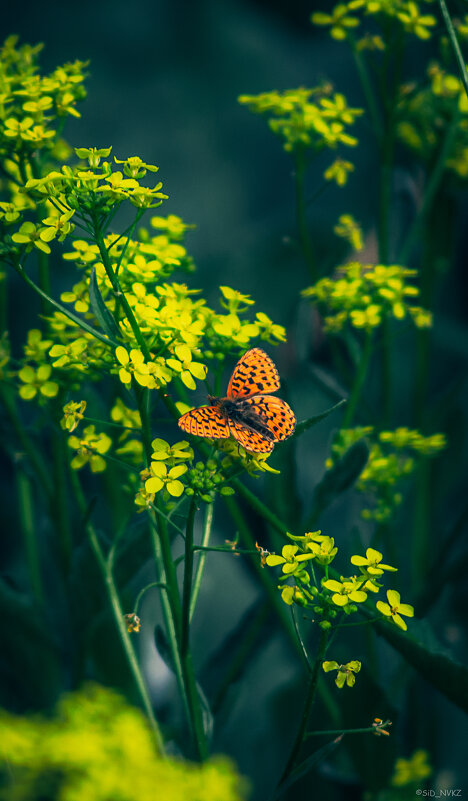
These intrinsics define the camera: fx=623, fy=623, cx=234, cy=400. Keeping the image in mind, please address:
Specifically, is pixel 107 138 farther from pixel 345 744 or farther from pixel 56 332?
pixel 345 744

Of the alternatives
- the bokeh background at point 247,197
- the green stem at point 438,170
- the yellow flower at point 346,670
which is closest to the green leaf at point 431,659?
the yellow flower at point 346,670

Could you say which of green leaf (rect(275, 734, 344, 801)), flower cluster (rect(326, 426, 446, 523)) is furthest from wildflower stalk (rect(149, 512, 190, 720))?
flower cluster (rect(326, 426, 446, 523))

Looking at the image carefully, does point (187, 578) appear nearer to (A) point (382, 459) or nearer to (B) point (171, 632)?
(B) point (171, 632)

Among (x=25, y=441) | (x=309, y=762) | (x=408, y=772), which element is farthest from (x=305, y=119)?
(x=408, y=772)

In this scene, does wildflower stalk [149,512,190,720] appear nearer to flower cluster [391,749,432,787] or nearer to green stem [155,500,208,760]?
green stem [155,500,208,760]

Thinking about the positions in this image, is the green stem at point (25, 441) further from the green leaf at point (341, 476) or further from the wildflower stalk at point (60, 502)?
the green leaf at point (341, 476)

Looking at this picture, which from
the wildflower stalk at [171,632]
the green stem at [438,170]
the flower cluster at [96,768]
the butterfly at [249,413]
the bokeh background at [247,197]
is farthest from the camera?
the bokeh background at [247,197]

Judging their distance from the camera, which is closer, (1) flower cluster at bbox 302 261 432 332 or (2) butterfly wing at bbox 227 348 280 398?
(2) butterfly wing at bbox 227 348 280 398
